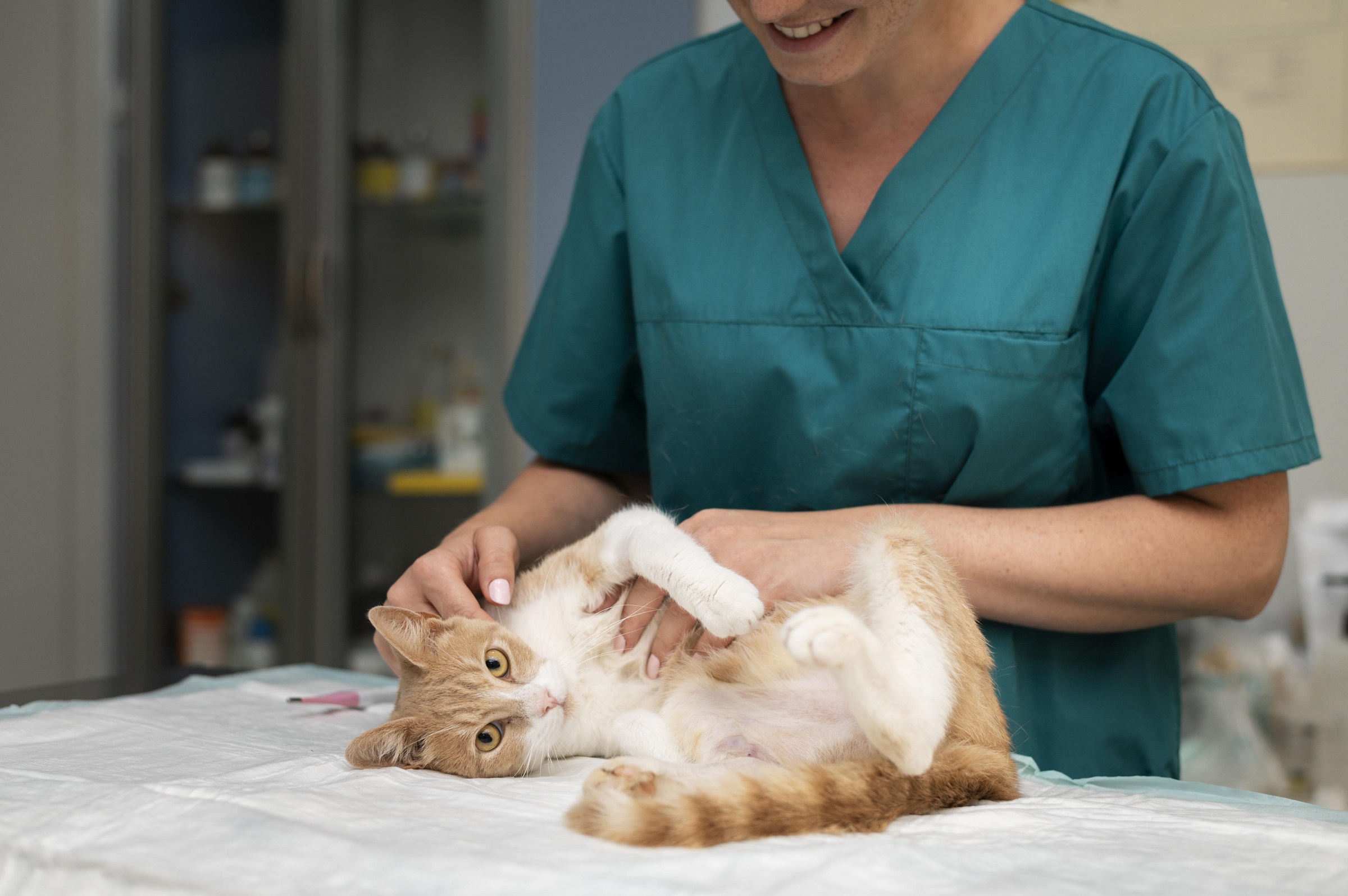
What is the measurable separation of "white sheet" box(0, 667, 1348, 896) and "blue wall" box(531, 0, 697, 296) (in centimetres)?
179

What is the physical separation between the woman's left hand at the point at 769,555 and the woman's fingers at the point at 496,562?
14cm

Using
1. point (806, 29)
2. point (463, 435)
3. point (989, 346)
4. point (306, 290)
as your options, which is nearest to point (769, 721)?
point (989, 346)

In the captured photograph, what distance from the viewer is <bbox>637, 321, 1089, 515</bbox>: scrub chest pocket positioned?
38.2 inches

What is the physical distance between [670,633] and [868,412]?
1.00 feet

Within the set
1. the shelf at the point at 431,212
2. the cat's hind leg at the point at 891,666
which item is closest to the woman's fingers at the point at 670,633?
the cat's hind leg at the point at 891,666

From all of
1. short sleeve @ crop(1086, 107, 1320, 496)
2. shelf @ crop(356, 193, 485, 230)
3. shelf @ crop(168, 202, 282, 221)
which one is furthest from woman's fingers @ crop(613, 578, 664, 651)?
shelf @ crop(168, 202, 282, 221)

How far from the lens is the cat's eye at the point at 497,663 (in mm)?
1019

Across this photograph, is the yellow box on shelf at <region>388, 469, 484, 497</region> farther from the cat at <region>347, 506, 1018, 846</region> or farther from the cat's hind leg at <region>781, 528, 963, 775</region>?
the cat's hind leg at <region>781, 528, 963, 775</region>

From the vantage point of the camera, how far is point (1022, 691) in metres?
1.03

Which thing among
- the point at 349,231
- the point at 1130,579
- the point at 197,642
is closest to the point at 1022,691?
the point at 1130,579

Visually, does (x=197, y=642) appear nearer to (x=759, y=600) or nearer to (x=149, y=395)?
(x=149, y=395)

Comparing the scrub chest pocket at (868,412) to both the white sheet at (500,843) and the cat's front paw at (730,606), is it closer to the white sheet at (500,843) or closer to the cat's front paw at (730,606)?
the cat's front paw at (730,606)

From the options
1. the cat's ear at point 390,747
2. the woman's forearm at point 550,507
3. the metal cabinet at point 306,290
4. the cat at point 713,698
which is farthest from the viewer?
the metal cabinet at point 306,290

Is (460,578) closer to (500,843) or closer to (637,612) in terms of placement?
(637,612)
